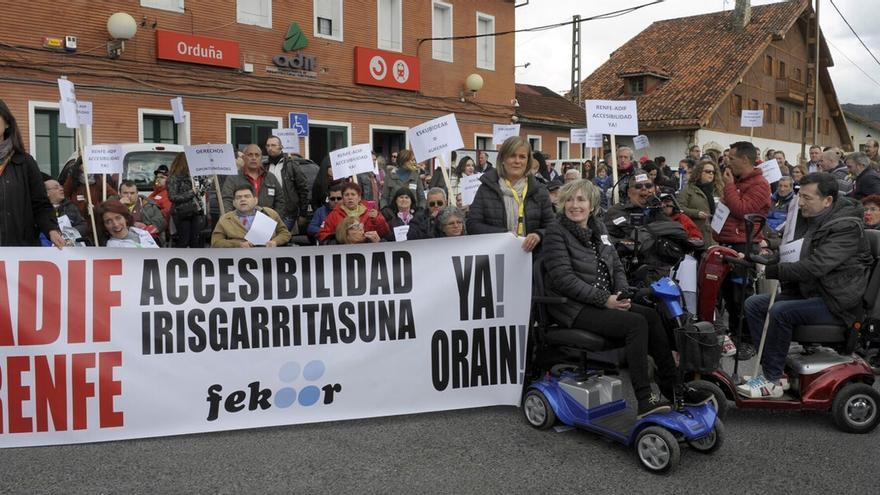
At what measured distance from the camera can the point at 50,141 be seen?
54.7ft

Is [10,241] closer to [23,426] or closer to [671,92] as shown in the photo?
[23,426]

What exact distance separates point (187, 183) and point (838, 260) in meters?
8.03

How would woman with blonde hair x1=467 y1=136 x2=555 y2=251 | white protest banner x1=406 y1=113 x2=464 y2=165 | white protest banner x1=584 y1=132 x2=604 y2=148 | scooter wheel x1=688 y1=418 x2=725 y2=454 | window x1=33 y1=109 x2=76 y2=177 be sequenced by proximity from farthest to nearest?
window x1=33 y1=109 x2=76 y2=177 → white protest banner x1=584 y1=132 x2=604 y2=148 → white protest banner x1=406 y1=113 x2=464 y2=165 → woman with blonde hair x1=467 y1=136 x2=555 y2=251 → scooter wheel x1=688 y1=418 x2=725 y2=454

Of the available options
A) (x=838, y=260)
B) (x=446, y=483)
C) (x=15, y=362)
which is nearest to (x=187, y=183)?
(x=15, y=362)

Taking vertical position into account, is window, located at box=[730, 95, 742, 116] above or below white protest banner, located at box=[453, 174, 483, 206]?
above

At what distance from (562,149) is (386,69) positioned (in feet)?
41.7

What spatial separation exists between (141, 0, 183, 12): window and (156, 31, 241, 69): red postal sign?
569 mm

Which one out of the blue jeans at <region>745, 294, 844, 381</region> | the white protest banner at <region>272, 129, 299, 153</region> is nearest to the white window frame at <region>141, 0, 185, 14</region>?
the white protest banner at <region>272, 129, 299, 153</region>

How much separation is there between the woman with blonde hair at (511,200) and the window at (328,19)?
17.2 metres

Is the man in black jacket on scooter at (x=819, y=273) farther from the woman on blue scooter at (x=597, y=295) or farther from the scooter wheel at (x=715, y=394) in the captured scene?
the woman on blue scooter at (x=597, y=295)

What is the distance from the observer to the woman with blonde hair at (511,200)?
19.7 ft

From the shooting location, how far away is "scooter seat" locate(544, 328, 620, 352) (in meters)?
4.98

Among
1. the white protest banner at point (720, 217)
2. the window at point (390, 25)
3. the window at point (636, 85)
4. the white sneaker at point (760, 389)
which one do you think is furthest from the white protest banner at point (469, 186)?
the window at point (636, 85)

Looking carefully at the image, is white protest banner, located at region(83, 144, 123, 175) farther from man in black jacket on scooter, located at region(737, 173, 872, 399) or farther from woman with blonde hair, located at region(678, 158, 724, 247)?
man in black jacket on scooter, located at region(737, 173, 872, 399)
